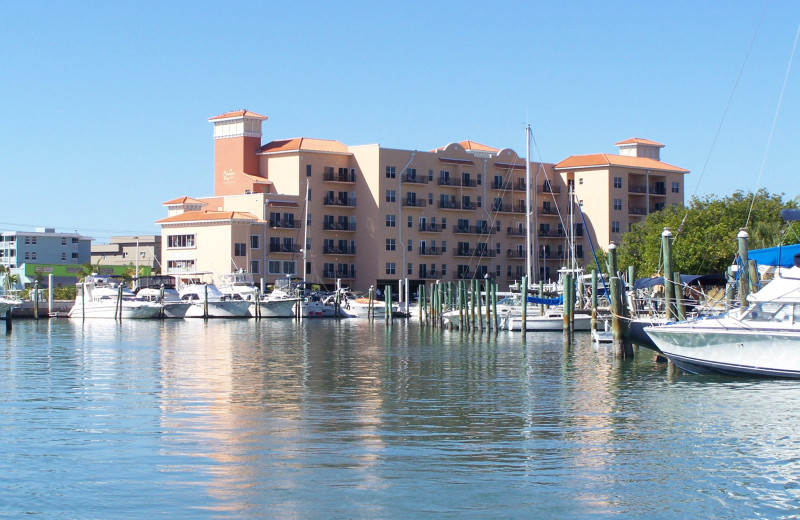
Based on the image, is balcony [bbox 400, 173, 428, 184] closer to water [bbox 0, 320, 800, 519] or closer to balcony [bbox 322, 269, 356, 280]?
balcony [bbox 322, 269, 356, 280]

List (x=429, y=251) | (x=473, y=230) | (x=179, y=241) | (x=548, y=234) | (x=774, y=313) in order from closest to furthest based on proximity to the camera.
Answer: (x=774, y=313)
(x=179, y=241)
(x=429, y=251)
(x=473, y=230)
(x=548, y=234)

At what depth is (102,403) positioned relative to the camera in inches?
1040

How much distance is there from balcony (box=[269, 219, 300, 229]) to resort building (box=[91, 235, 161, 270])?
48042 millimetres

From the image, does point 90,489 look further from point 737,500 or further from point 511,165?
point 511,165

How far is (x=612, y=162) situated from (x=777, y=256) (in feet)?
262

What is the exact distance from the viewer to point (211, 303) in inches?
3644

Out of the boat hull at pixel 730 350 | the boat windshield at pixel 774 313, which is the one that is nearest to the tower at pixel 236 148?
the boat hull at pixel 730 350

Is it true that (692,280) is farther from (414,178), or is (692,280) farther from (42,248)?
(42,248)

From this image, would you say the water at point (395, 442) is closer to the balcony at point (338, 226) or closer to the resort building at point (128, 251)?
the balcony at point (338, 226)

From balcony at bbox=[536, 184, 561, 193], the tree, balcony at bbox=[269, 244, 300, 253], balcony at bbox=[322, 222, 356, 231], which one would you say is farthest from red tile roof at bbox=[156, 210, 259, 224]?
the tree

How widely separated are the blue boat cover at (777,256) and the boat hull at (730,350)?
4.86 m

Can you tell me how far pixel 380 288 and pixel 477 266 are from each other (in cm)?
1124

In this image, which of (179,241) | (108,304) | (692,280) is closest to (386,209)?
(179,241)

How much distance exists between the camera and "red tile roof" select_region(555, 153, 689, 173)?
114 meters
